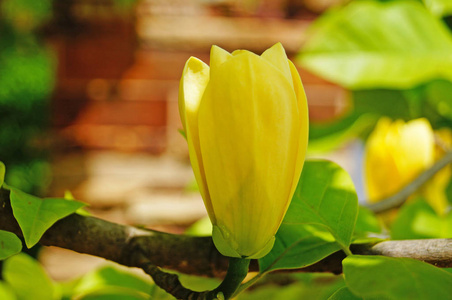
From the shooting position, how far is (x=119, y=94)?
5.26ft

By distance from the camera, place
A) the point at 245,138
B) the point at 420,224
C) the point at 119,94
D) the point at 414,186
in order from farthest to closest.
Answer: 1. the point at 119,94
2. the point at 414,186
3. the point at 420,224
4. the point at 245,138

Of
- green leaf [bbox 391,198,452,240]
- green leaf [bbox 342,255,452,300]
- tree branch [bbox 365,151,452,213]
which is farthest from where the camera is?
tree branch [bbox 365,151,452,213]

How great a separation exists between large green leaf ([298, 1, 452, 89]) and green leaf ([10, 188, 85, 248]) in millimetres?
248

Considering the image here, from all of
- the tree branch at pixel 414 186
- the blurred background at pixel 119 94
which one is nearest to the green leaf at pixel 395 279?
the tree branch at pixel 414 186

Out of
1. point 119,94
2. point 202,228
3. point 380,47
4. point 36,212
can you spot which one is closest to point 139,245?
point 36,212

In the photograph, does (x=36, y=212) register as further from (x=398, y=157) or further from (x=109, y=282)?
(x=398, y=157)

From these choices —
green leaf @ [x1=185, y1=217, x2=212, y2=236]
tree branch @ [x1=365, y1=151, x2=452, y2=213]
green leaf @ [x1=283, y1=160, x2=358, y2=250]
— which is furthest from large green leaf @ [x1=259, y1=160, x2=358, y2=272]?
tree branch @ [x1=365, y1=151, x2=452, y2=213]

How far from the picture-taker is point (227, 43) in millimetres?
1627

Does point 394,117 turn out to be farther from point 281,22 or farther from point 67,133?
point 67,133

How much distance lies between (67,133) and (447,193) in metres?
1.40

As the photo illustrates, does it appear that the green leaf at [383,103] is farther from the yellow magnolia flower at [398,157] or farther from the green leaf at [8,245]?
the green leaf at [8,245]

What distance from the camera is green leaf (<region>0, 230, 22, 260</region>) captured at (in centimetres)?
17

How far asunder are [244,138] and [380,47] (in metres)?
0.29

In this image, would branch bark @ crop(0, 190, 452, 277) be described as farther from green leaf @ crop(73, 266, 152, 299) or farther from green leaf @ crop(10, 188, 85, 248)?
green leaf @ crop(73, 266, 152, 299)
